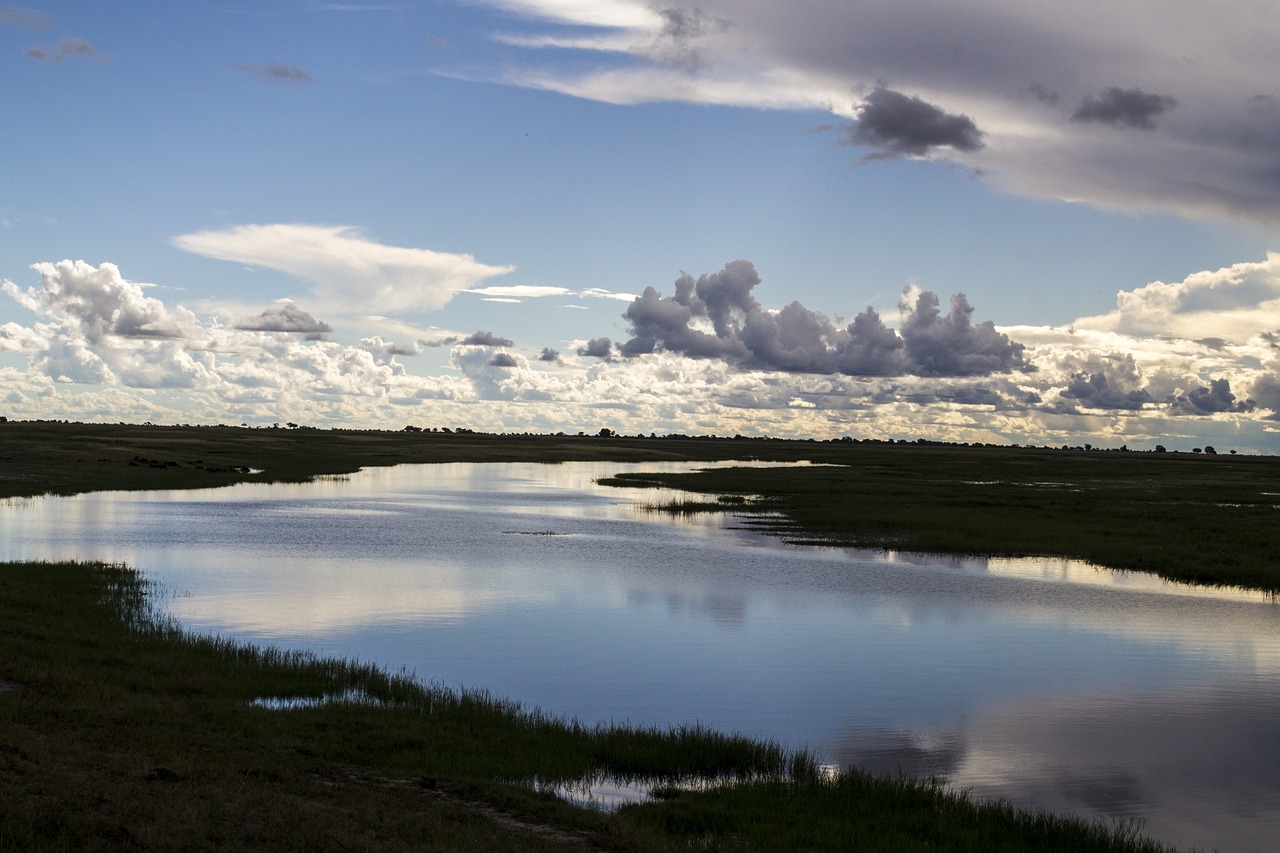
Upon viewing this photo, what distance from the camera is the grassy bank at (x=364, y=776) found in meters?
11.2

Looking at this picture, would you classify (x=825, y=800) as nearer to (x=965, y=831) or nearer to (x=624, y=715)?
(x=965, y=831)

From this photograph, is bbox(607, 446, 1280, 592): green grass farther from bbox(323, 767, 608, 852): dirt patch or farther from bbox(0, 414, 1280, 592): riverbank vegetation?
bbox(323, 767, 608, 852): dirt patch

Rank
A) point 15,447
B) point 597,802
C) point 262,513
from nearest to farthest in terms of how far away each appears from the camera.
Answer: point 597,802, point 262,513, point 15,447

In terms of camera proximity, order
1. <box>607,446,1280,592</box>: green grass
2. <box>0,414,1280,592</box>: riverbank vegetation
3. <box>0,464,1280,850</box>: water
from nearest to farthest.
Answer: <box>0,464,1280,850</box>: water
<box>607,446,1280,592</box>: green grass
<box>0,414,1280,592</box>: riverbank vegetation

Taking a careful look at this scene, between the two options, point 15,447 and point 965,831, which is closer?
point 965,831

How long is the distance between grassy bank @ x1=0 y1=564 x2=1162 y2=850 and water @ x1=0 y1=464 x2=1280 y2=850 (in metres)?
2.29

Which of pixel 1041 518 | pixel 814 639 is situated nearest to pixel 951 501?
pixel 1041 518

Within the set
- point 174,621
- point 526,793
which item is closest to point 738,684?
point 526,793

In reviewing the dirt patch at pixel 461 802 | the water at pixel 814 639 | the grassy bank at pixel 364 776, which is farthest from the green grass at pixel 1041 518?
the dirt patch at pixel 461 802

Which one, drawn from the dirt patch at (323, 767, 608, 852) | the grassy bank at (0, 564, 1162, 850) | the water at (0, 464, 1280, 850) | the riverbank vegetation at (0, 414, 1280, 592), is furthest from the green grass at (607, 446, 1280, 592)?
the dirt patch at (323, 767, 608, 852)

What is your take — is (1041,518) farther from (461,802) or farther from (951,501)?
(461,802)

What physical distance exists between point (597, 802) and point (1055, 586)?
2917 cm

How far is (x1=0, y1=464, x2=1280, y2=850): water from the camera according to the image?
59.6ft

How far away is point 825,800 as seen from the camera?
48.7 ft
